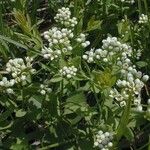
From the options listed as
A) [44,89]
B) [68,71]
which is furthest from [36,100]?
[68,71]

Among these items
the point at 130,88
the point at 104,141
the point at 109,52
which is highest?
the point at 109,52

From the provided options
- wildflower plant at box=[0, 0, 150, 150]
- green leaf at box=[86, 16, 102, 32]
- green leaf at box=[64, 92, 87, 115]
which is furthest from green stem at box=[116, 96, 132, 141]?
green leaf at box=[86, 16, 102, 32]

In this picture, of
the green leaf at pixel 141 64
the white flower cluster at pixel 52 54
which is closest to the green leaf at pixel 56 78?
the white flower cluster at pixel 52 54

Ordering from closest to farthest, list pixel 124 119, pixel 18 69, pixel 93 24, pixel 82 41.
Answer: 1. pixel 124 119
2. pixel 18 69
3. pixel 82 41
4. pixel 93 24

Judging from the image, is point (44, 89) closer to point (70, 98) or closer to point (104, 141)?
point (70, 98)

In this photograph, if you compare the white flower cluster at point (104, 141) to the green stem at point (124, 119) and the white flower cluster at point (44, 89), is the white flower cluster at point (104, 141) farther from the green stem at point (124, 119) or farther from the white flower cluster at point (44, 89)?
the white flower cluster at point (44, 89)

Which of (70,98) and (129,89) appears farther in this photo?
(70,98)

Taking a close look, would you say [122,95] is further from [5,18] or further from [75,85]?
[5,18]

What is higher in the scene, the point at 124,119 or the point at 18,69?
the point at 18,69

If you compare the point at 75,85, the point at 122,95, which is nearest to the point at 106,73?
the point at 122,95
